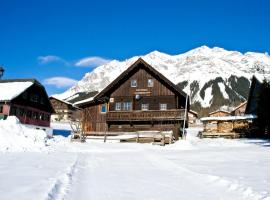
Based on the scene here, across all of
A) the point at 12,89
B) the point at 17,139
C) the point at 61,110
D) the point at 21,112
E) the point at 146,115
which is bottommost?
the point at 17,139

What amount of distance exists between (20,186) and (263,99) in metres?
30.7

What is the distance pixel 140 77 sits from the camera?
4028cm

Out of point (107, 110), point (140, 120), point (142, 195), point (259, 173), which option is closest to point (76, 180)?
point (142, 195)

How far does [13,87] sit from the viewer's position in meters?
48.8

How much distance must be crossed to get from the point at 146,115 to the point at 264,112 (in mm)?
12046

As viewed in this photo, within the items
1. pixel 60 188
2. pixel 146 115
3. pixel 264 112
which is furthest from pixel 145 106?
pixel 60 188

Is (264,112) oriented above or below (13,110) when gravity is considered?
below

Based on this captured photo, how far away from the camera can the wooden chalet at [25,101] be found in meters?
44.8

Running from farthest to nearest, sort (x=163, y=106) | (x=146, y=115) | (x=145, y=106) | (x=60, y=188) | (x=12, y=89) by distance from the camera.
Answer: (x=12, y=89) < (x=145, y=106) < (x=163, y=106) < (x=146, y=115) < (x=60, y=188)

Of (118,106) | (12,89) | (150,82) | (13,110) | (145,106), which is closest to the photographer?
(145,106)

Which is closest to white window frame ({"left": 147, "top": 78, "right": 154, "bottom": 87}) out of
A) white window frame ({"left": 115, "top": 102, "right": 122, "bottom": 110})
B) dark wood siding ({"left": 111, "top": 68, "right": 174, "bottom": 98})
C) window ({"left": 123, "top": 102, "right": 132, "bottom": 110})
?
dark wood siding ({"left": 111, "top": 68, "right": 174, "bottom": 98})

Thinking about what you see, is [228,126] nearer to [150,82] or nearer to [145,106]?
[145,106]

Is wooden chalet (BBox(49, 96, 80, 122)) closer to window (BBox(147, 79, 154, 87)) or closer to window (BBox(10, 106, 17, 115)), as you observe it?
window (BBox(10, 106, 17, 115))

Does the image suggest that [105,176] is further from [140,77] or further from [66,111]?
[66,111]
